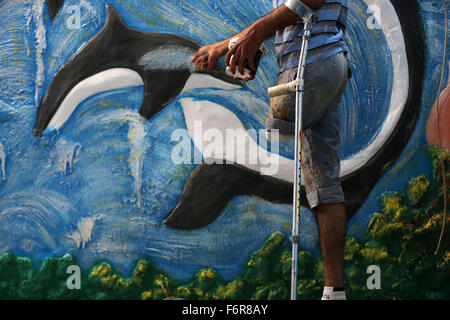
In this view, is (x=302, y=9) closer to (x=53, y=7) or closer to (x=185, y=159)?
(x=185, y=159)

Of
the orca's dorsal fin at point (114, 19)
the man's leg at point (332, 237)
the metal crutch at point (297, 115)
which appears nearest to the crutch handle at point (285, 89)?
the metal crutch at point (297, 115)

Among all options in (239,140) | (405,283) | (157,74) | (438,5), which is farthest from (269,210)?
(438,5)

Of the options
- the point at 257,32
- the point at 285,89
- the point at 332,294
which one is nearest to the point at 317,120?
the point at 285,89

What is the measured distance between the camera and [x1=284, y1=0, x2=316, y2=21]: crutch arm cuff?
2006 millimetres

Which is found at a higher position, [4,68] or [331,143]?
[4,68]

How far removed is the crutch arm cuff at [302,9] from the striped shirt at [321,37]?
0.42ft

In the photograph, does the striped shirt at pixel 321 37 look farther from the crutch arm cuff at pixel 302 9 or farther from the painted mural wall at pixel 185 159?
the painted mural wall at pixel 185 159

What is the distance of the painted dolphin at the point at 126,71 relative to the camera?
3.13m

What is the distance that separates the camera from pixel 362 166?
9.93 feet

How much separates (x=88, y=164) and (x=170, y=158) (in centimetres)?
52

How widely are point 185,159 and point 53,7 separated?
130cm

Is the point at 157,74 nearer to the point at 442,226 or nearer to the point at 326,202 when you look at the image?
the point at 326,202

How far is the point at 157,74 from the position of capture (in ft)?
10.3
